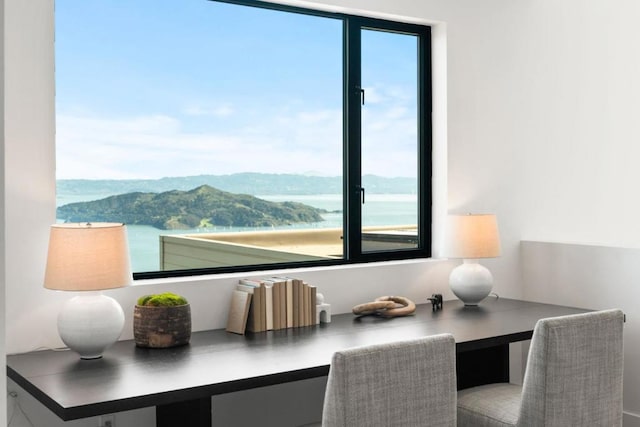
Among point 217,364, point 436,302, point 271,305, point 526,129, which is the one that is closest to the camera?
point 217,364

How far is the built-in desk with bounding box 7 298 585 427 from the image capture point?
2.30 meters

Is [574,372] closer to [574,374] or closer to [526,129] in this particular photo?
[574,374]

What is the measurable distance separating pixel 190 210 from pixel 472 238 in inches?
55.5

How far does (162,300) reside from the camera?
296 centimetres

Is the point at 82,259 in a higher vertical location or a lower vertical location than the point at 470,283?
higher

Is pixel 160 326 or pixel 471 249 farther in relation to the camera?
pixel 471 249

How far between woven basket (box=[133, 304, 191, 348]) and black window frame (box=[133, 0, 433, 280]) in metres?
0.69

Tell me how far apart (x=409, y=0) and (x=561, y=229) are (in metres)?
1.69

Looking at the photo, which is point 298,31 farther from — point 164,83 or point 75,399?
point 75,399

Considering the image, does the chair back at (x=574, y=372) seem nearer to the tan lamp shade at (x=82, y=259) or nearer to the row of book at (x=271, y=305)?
the row of book at (x=271, y=305)

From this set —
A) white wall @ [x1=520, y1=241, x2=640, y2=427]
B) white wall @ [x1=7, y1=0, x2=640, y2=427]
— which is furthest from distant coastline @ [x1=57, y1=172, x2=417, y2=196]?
white wall @ [x1=520, y1=241, x2=640, y2=427]

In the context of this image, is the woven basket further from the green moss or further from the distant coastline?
the distant coastline

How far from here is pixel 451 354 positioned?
7.83ft

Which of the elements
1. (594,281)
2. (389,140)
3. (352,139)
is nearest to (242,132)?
(352,139)
